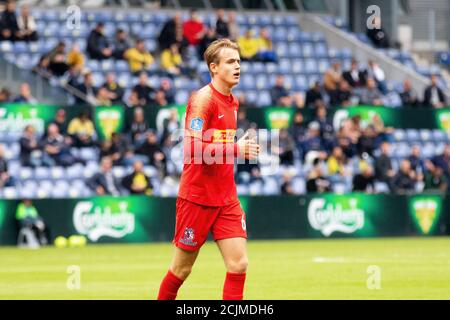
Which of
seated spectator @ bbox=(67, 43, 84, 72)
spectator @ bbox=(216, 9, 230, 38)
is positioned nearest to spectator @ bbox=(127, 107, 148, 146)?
seated spectator @ bbox=(67, 43, 84, 72)

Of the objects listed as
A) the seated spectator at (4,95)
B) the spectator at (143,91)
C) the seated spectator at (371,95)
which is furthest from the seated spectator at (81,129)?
the seated spectator at (371,95)

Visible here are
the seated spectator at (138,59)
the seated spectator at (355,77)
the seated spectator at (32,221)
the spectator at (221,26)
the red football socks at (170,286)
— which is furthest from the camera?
the seated spectator at (355,77)

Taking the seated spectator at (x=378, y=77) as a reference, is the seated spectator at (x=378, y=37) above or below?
above

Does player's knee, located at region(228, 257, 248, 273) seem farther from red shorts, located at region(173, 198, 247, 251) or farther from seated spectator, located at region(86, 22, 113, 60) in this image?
seated spectator, located at region(86, 22, 113, 60)

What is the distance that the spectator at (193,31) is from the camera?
108 feet

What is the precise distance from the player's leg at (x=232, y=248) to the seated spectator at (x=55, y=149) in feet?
55.2

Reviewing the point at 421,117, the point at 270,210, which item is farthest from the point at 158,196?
the point at 421,117

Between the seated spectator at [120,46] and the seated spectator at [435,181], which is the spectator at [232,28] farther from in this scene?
the seated spectator at [435,181]

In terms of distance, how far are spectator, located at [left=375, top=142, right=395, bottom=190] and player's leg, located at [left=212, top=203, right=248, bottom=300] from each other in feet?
63.7

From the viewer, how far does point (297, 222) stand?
2859 centimetres

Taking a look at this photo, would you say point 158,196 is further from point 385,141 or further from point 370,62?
point 370,62

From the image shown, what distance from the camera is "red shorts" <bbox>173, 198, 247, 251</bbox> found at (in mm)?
11242

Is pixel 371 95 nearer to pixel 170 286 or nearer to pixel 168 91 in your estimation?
pixel 168 91
